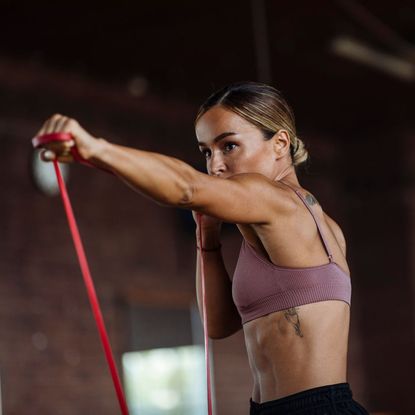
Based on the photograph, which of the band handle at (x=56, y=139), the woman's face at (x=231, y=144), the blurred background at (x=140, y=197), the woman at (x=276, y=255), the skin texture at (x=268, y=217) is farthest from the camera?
the blurred background at (x=140, y=197)

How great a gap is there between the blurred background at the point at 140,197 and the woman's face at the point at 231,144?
144 inches

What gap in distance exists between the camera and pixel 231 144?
1.83 m

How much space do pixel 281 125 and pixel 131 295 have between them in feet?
17.5

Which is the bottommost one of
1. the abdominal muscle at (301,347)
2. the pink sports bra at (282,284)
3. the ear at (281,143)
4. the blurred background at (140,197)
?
the abdominal muscle at (301,347)

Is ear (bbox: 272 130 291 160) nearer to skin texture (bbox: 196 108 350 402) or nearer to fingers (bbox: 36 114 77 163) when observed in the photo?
skin texture (bbox: 196 108 350 402)

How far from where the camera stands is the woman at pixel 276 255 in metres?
1.67

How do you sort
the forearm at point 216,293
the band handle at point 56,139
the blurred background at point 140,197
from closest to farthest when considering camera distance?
the band handle at point 56,139 < the forearm at point 216,293 < the blurred background at point 140,197

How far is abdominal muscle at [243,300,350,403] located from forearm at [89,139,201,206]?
0.37 meters

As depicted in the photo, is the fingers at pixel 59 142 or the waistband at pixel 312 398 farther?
the waistband at pixel 312 398

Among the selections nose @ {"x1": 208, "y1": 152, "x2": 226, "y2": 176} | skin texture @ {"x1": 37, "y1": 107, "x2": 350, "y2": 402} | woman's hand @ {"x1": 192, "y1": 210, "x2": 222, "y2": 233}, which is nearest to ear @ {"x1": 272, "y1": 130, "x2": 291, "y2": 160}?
skin texture @ {"x1": 37, "y1": 107, "x2": 350, "y2": 402}

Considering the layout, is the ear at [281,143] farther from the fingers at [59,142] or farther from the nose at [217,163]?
the fingers at [59,142]

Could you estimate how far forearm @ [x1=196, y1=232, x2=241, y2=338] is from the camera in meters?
2.09

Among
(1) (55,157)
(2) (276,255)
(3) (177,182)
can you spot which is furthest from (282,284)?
(1) (55,157)

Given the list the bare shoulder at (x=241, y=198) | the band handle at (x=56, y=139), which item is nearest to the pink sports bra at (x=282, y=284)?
the bare shoulder at (x=241, y=198)
